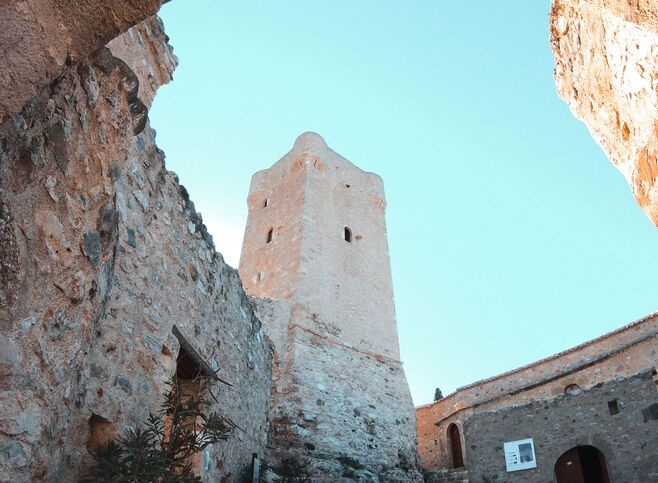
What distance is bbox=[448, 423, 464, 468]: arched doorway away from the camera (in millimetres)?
18062

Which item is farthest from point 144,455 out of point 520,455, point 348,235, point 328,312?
point 348,235

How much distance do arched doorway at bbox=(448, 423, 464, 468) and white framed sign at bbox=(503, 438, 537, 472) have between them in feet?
19.9

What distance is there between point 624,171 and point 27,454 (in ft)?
9.08

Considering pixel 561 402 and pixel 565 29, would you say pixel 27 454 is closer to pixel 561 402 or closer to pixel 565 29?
pixel 565 29

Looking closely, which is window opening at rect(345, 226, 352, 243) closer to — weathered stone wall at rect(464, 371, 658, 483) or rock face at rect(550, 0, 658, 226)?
weathered stone wall at rect(464, 371, 658, 483)

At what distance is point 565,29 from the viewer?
9.32 ft

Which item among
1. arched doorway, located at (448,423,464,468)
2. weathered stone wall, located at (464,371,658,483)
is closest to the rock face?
weathered stone wall, located at (464,371,658,483)

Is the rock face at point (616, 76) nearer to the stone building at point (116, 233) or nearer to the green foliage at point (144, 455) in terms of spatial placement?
the stone building at point (116, 233)

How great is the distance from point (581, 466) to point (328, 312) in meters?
6.89

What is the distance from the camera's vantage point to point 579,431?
11.4 meters

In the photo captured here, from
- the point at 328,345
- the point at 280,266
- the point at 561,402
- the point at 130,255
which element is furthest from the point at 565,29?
the point at 280,266

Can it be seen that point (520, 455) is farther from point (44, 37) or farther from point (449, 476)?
point (44, 37)

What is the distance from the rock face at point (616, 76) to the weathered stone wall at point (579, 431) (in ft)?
32.4

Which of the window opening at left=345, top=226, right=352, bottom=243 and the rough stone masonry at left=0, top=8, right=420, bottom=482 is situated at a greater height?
the window opening at left=345, top=226, right=352, bottom=243
